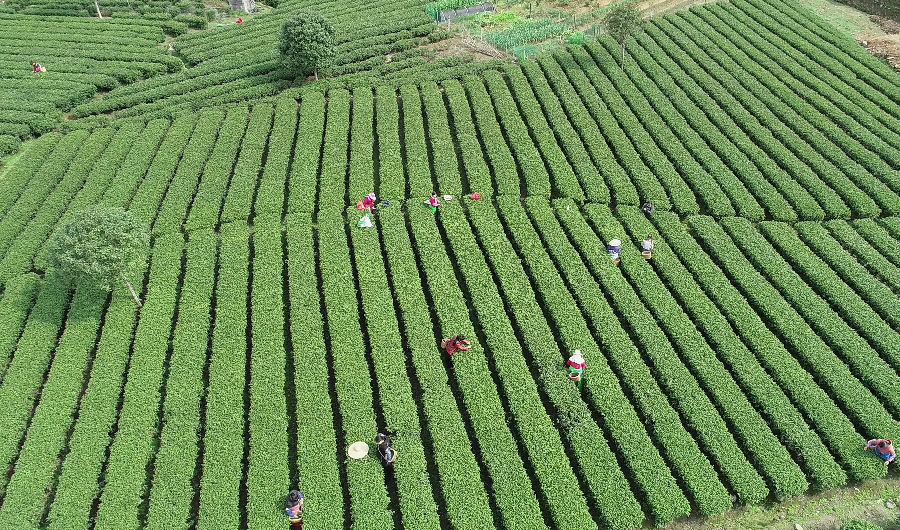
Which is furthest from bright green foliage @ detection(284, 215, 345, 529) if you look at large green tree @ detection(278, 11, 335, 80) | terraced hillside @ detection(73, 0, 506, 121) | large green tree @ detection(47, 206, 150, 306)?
terraced hillside @ detection(73, 0, 506, 121)

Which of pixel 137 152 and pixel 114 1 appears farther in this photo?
pixel 114 1

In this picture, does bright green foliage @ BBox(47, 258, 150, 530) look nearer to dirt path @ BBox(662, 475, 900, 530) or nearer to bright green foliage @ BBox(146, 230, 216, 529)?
bright green foliage @ BBox(146, 230, 216, 529)

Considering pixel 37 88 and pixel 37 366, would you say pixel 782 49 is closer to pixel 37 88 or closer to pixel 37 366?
pixel 37 366

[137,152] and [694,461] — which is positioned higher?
[137,152]

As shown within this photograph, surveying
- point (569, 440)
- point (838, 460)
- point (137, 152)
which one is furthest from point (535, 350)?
point (137, 152)

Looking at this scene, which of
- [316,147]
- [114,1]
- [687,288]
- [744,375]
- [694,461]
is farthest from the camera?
[114,1]

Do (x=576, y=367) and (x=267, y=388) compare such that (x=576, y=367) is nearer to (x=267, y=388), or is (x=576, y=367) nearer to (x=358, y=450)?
(x=358, y=450)
